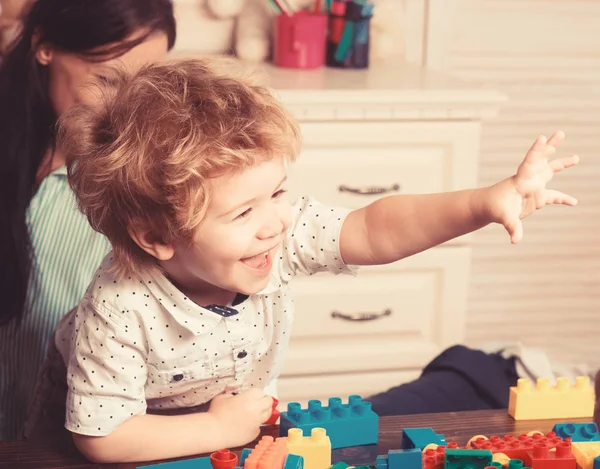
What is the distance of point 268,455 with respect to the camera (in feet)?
2.74

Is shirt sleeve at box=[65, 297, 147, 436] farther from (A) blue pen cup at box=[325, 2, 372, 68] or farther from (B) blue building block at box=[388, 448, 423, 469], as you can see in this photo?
(A) blue pen cup at box=[325, 2, 372, 68]

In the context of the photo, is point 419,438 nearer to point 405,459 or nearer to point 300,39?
point 405,459

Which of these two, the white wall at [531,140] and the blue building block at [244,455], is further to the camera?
the white wall at [531,140]

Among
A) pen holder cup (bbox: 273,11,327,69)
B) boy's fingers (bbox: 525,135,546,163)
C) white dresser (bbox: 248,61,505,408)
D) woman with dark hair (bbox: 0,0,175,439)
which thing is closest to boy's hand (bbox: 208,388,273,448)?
boy's fingers (bbox: 525,135,546,163)

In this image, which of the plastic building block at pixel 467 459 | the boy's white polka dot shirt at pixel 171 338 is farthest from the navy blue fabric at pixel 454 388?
the plastic building block at pixel 467 459

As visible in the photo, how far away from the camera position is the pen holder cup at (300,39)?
2.15 m

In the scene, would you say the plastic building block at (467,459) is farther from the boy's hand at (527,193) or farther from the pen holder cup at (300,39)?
the pen holder cup at (300,39)

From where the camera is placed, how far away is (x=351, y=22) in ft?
7.05

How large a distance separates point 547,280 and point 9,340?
1658 mm

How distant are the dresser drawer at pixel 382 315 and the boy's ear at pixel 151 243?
1.07m

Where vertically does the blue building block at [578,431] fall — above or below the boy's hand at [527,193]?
below

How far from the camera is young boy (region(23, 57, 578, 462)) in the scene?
91cm

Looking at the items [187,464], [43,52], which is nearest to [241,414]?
[187,464]

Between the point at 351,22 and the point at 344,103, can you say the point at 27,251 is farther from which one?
the point at 351,22
